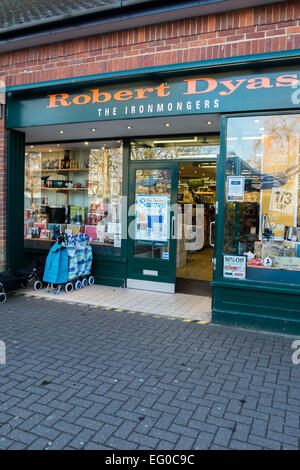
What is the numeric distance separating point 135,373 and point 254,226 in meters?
2.91

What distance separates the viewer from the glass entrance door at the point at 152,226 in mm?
7312

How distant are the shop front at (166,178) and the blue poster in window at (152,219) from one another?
0.02 metres

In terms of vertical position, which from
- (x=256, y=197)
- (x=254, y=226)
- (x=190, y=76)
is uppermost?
(x=190, y=76)

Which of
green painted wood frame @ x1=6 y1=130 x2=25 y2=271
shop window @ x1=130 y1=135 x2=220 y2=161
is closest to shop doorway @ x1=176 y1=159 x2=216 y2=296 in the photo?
shop window @ x1=130 y1=135 x2=220 y2=161

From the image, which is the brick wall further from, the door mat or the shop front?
the door mat

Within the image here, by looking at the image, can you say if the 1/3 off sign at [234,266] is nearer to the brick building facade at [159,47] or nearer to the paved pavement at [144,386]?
the paved pavement at [144,386]

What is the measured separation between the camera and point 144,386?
11.8ft

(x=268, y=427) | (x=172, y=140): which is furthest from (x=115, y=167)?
(x=268, y=427)

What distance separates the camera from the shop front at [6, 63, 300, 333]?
5266 millimetres

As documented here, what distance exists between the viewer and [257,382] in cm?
372

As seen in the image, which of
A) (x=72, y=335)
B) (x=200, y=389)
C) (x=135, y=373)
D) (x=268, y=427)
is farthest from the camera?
(x=72, y=335)
